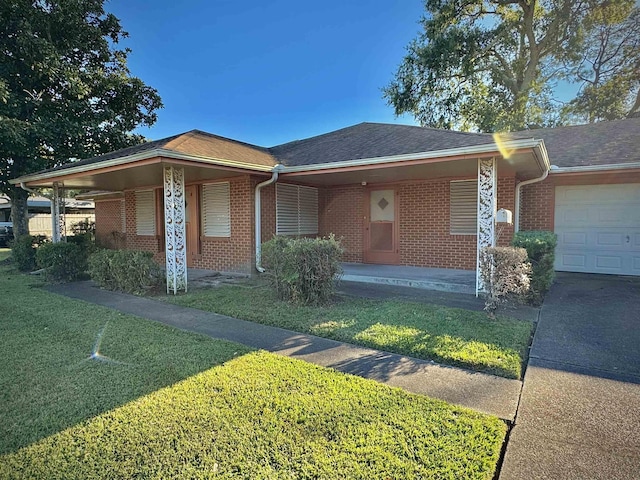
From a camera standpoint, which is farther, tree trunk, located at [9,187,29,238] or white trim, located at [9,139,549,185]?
tree trunk, located at [9,187,29,238]

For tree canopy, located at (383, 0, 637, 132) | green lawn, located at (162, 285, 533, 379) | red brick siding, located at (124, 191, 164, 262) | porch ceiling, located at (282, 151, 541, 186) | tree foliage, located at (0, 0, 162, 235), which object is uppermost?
tree canopy, located at (383, 0, 637, 132)

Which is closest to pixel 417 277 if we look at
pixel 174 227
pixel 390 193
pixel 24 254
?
pixel 390 193

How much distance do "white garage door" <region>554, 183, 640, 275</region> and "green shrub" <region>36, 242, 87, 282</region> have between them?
1279 cm

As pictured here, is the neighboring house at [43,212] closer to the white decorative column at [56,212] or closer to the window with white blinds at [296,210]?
the white decorative column at [56,212]

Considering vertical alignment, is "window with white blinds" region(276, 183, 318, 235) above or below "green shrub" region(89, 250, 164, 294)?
above

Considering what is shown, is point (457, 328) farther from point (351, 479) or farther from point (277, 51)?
point (277, 51)

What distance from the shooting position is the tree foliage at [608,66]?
1811 centimetres

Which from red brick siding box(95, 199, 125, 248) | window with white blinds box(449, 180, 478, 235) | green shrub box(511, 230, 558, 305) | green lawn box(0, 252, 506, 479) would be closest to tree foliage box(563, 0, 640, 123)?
window with white blinds box(449, 180, 478, 235)

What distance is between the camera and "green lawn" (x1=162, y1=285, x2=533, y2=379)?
4.05m

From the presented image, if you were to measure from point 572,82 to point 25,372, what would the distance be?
1043 inches

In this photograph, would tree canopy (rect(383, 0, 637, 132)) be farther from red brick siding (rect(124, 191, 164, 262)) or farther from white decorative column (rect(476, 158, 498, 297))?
red brick siding (rect(124, 191, 164, 262))

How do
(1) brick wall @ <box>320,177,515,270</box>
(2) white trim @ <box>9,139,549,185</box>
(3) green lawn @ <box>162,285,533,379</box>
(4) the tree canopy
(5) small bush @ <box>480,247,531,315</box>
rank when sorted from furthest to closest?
1. (4) the tree canopy
2. (1) brick wall @ <box>320,177,515,270</box>
3. (2) white trim @ <box>9,139,549,185</box>
4. (5) small bush @ <box>480,247,531,315</box>
5. (3) green lawn @ <box>162,285,533,379</box>

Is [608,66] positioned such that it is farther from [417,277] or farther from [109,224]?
[109,224]

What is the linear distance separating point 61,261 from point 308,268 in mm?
6947
